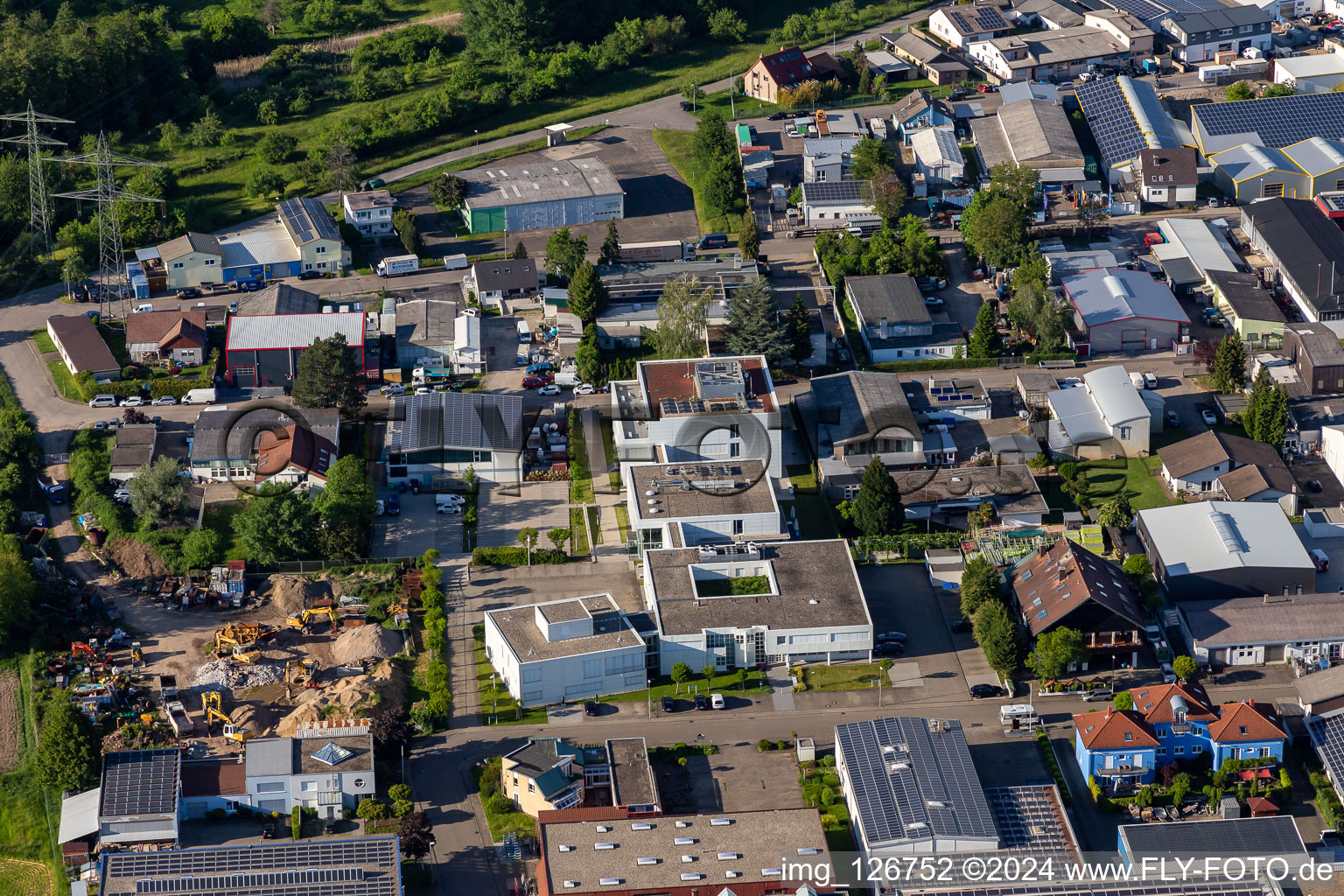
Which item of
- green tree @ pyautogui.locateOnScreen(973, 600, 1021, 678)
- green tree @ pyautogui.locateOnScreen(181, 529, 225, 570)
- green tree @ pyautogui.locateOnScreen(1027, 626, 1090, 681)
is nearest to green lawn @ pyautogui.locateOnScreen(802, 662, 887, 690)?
green tree @ pyautogui.locateOnScreen(973, 600, 1021, 678)

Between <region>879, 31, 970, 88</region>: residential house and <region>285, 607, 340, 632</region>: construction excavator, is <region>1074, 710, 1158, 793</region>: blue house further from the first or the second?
<region>879, 31, 970, 88</region>: residential house

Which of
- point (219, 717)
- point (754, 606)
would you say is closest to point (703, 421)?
point (754, 606)

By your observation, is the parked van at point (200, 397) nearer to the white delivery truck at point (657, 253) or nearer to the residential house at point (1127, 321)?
the white delivery truck at point (657, 253)

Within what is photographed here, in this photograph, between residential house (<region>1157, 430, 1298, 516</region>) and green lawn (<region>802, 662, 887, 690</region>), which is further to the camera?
residential house (<region>1157, 430, 1298, 516</region>)

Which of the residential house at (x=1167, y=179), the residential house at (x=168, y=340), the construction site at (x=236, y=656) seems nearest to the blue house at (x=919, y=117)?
the residential house at (x=1167, y=179)

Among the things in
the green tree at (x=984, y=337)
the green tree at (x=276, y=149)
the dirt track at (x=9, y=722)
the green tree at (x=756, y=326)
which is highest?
the green tree at (x=276, y=149)

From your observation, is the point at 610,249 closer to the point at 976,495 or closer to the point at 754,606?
the point at 976,495

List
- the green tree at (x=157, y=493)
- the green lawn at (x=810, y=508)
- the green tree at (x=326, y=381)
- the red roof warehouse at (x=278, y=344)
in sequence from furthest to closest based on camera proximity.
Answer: the red roof warehouse at (x=278, y=344) < the green tree at (x=326, y=381) < the green lawn at (x=810, y=508) < the green tree at (x=157, y=493)
